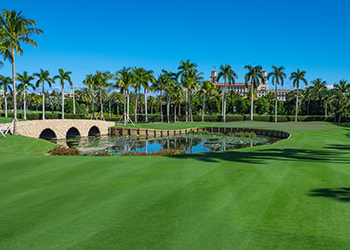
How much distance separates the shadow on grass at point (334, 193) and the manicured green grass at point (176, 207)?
0.10 ft

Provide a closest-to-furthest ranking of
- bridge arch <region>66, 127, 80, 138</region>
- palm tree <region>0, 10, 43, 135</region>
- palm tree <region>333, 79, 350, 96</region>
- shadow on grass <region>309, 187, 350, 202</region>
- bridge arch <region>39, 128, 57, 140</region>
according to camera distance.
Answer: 1. shadow on grass <region>309, 187, 350, 202</region>
2. palm tree <region>0, 10, 43, 135</region>
3. bridge arch <region>39, 128, 57, 140</region>
4. bridge arch <region>66, 127, 80, 138</region>
5. palm tree <region>333, 79, 350, 96</region>

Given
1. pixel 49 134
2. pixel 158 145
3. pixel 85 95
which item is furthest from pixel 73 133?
pixel 85 95

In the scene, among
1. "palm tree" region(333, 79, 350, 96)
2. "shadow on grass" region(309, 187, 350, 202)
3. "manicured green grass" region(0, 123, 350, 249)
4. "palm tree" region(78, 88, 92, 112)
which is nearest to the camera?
"manicured green grass" region(0, 123, 350, 249)

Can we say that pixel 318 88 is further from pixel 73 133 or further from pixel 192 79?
pixel 73 133

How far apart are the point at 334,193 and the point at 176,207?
5376 millimetres

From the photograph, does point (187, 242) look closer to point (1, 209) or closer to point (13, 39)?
point (1, 209)

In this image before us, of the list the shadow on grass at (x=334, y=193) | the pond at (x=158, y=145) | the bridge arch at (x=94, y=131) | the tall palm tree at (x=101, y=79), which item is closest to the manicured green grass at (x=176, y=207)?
the shadow on grass at (x=334, y=193)

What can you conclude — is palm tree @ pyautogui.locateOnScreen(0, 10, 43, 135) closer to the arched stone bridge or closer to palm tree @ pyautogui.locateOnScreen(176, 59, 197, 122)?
the arched stone bridge

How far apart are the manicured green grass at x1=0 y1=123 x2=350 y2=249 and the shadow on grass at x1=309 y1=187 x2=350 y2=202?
0.10ft

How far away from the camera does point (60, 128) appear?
1757 inches

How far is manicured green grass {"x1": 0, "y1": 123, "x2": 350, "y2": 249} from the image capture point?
5910mm

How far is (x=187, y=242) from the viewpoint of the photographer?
5.77 metres

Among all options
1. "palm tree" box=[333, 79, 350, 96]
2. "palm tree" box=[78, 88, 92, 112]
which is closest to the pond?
"palm tree" box=[333, 79, 350, 96]

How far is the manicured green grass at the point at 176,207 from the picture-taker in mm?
5910
